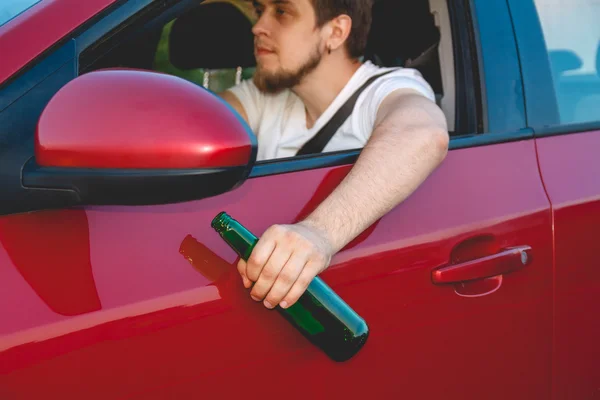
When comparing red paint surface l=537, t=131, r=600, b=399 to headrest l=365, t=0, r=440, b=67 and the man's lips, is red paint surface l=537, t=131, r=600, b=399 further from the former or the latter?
the man's lips

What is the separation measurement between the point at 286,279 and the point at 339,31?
131cm

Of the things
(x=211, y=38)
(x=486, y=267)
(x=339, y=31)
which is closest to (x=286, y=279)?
(x=486, y=267)

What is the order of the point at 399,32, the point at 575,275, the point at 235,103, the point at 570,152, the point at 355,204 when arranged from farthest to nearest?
the point at 235,103 → the point at 399,32 → the point at 570,152 → the point at 575,275 → the point at 355,204

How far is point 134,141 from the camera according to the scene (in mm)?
1010

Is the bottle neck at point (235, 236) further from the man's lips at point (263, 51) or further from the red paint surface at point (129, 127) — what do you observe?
the man's lips at point (263, 51)

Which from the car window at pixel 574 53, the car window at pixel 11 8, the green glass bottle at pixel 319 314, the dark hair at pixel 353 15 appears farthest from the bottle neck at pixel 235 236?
the dark hair at pixel 353 15

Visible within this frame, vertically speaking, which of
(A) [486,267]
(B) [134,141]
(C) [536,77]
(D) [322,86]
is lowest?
(A) [486,267]

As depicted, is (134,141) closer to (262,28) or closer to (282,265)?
(282,265)

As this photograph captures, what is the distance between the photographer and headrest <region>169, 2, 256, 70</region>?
8.09 ft

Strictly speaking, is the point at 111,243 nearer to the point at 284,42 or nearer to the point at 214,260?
the point at 214,260

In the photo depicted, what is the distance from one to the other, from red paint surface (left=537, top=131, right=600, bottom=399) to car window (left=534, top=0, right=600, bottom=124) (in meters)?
0.19

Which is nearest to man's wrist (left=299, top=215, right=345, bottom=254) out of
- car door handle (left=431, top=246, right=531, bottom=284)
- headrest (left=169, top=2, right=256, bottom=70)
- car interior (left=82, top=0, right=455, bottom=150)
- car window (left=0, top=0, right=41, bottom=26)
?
car door handle (left=431, top=246, right=531, bottom=284)

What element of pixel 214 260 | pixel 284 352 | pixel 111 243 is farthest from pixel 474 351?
pixel 111 243

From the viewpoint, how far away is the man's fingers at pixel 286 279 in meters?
1.19
